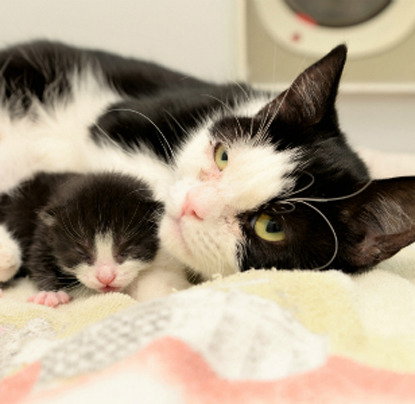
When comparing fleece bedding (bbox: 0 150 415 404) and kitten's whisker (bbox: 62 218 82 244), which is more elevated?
fleece bedding (bbox: 0 150 415 404)

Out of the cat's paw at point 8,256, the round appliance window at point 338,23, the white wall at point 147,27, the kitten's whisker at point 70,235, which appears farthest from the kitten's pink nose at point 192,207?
the round appliance window at point 338,23

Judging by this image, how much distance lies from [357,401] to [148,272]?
78 cm

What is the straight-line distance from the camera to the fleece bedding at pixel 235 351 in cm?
60

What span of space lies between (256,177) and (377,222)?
0.93ft

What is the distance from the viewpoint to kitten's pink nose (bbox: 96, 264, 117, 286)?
3.96 feet

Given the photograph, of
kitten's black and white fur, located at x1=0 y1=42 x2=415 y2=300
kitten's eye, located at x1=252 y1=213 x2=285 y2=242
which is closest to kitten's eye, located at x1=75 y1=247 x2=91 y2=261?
kitten's black and white fur, located at x1=0 y1=42 x2=415 y2=300

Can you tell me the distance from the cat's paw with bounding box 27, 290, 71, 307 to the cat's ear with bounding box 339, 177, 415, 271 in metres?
0.67

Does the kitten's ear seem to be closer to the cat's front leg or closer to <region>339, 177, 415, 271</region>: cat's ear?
the cat's front leg

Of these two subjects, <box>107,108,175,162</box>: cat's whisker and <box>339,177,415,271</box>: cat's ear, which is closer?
<box>339,177,415,271</box>: cat's ear

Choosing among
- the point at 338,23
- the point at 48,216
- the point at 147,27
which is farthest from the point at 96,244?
the point at 338,23

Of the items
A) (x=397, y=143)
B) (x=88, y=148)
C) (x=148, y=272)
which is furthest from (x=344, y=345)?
(x=397, y=143)

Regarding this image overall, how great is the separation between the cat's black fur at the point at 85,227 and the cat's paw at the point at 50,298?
0.07 metres

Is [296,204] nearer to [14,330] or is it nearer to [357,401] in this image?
[357,401]

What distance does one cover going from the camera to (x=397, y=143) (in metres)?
3.22
